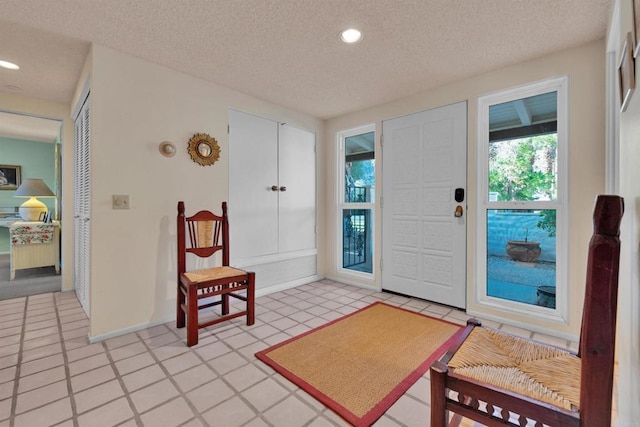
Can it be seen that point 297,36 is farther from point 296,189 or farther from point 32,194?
point 32,194

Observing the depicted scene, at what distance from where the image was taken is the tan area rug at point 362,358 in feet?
4.95

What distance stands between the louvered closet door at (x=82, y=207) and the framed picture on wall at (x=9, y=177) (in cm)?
383

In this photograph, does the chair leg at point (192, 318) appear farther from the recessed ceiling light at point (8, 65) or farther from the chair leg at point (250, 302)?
the recessed ceiling light at point (8, 65)

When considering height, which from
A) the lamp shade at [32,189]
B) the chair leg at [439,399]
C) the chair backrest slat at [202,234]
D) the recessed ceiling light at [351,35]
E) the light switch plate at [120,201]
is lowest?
the chair leg at [439,399]

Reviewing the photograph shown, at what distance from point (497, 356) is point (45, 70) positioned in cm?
398

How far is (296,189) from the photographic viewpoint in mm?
A: 3691

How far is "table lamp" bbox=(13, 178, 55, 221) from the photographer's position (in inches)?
180

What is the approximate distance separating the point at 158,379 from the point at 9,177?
6.65 m

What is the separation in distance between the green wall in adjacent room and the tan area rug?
6736 millimetres

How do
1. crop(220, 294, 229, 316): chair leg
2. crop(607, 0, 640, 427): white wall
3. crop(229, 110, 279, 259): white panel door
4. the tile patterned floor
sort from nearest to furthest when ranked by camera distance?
crop(607, 0, 640, 427): white wall < the tile patterned floor < crop(220, 294, 229, 316): chair leg < crop(229, 110, 279, 259): white panel door

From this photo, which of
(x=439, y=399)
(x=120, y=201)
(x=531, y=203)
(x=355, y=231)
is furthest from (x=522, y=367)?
(x=355, y=231)

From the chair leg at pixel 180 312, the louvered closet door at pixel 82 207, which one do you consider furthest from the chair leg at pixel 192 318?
the louvered closet door at pixel 82 207

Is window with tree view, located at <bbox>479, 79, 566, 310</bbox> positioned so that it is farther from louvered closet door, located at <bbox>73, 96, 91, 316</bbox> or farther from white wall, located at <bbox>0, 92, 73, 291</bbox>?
white wall, located at <bbox>0, 92, 73, 291</bbox>

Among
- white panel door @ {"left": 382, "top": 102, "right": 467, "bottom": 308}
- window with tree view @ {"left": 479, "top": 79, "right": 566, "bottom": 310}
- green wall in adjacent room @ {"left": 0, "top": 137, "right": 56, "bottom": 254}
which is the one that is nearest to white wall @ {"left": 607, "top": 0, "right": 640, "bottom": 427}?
window with tree view @ {"left": 479, "top": 79, "right": 566, "bottom": 310}
